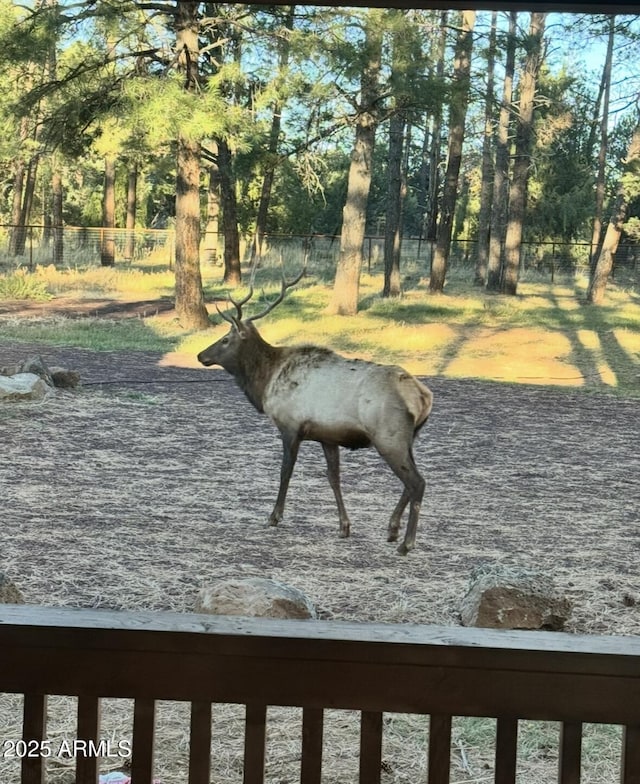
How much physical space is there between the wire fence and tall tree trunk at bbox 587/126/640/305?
0.12ft

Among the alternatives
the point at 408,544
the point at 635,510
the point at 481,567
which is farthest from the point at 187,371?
the point at 635,510

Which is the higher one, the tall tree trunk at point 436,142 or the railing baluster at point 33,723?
the tall tree trunk at point 436,142

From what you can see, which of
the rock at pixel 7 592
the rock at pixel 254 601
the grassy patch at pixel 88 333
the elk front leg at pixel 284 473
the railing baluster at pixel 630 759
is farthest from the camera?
the grassy patch at pixel 88 333

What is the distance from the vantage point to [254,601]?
2.59 metres

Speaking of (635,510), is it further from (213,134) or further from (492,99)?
(213,134)

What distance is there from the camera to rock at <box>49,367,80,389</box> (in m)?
3.80

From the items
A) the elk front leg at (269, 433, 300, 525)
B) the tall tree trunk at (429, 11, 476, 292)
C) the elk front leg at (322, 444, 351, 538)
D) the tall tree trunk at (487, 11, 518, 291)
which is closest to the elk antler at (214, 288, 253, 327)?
the elk front leg at (269, 433, 300, 525)

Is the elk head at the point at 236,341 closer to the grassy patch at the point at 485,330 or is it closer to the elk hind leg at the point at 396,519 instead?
the grassy patch at the point at 485,330

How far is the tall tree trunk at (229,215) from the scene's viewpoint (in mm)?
3594

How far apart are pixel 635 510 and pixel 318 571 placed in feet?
3.90

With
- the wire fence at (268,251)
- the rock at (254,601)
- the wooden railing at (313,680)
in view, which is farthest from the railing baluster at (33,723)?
the wire fence at (268,251)

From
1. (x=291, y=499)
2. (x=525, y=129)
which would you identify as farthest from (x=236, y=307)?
(x=525, y=129)

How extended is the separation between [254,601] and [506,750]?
1644 millimetres

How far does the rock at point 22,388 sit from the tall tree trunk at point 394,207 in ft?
4.50
